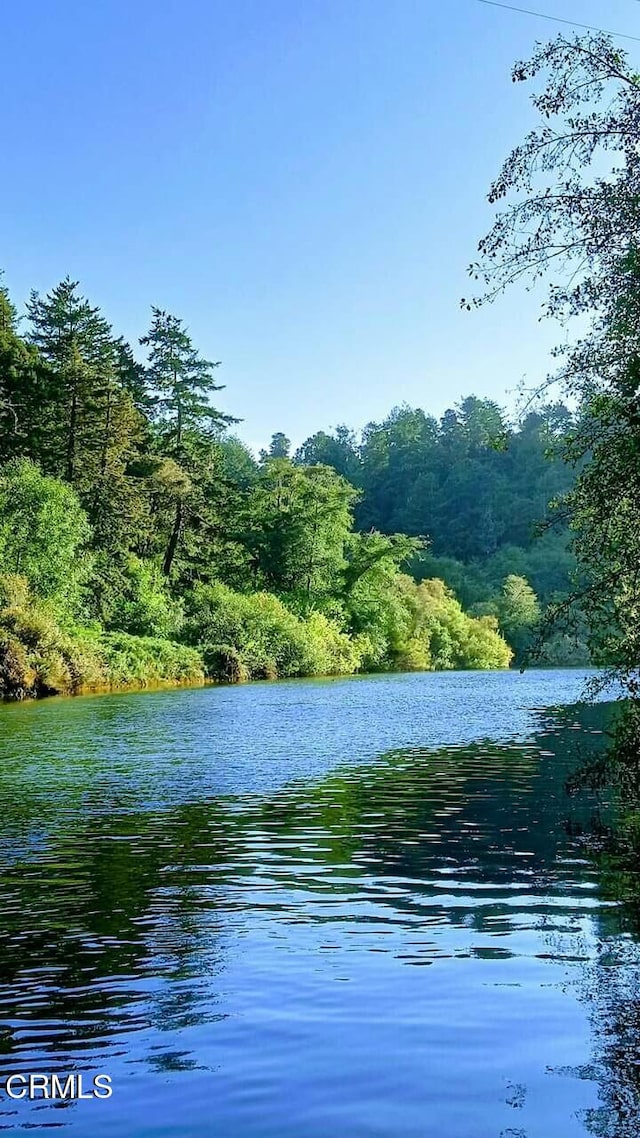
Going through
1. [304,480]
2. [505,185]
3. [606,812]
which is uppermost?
[304,480]

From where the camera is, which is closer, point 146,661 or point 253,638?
point 146,661

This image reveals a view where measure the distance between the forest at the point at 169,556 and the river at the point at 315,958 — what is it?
62.1ft

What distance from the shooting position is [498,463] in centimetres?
14212

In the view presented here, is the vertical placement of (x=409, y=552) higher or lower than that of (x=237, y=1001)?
higher

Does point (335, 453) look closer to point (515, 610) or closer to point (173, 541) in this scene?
point (515, 610)

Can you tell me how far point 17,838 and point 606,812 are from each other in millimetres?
8808

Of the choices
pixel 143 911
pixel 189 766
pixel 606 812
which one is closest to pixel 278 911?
pixel 143 911

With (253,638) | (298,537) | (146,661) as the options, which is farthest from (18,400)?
(298,537)

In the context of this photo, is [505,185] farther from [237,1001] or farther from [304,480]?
[304,480]

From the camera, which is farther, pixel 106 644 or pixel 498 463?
pixel 498 463

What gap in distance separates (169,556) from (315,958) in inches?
2450

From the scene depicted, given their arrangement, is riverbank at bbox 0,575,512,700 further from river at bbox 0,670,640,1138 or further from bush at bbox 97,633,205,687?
river at bbox 0,670,640,1138

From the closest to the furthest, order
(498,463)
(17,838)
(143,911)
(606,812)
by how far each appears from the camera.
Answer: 1. (143,911)
2. (17,838)
3. (606,812)
4. (498,463)

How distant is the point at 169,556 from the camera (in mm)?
70062
